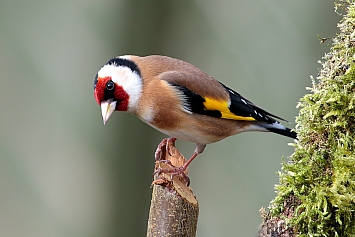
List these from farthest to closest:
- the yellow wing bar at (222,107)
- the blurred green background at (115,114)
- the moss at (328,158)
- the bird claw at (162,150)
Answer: the blurred green background at (115,114) < the yellow wing bar at (222,107) < the bird claw at (162,150) < the moss at (328,158)

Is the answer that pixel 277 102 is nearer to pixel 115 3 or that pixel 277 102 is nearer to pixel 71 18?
pixel 115 3

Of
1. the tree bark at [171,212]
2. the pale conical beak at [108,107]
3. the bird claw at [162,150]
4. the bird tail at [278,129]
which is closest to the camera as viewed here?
the tree bark at [171,212]

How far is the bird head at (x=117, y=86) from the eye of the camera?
3.00 metres

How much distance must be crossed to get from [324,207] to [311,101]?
49 cm

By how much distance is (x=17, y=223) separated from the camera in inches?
241

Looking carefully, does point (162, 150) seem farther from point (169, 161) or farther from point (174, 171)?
point (174, 171)

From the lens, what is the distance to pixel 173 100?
3111 millimetres

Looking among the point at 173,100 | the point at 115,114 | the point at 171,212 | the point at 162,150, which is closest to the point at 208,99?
the point at 173,100

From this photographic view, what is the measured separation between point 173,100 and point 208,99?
268mm

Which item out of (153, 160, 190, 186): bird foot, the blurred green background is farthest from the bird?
the blurred green background

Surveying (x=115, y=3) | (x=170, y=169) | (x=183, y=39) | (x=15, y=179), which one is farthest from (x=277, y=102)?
(x=15, y=179)

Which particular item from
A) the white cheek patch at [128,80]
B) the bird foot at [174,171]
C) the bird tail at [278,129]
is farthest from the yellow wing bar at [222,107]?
the bird foot at [174,171]

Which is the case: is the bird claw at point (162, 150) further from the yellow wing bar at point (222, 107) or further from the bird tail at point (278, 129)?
the bird tail at point (278, 129)

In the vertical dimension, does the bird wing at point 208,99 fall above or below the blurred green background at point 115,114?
below
